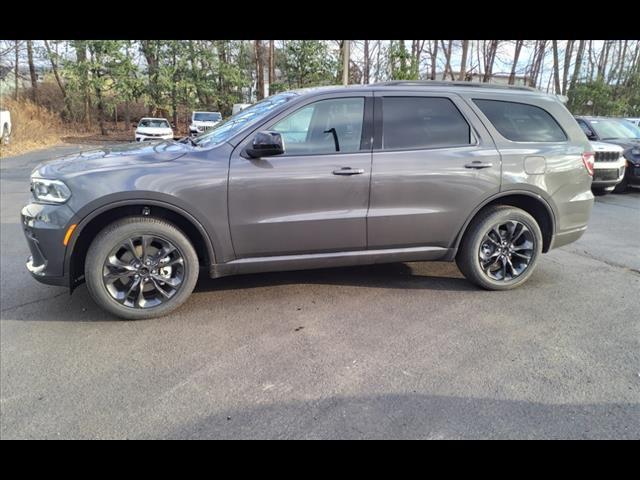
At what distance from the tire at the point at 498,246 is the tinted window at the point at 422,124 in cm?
77

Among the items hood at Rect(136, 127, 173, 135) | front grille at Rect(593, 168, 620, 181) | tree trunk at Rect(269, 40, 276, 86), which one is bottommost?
front grille at Rect(593, 168, 620, 181)

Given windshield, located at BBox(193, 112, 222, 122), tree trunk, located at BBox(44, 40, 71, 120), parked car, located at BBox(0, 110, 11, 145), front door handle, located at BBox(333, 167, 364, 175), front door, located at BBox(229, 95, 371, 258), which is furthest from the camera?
tree trunk, located at BBox(44, 40, 71, 120)

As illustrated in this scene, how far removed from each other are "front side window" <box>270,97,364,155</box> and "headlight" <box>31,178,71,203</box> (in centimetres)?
165

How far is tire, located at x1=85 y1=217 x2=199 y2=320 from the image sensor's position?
3213 mm

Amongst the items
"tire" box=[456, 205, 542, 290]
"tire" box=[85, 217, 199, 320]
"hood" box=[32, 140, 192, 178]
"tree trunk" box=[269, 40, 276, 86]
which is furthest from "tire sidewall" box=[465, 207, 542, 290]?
"tree trunk" box=[269, 40, 276, 86]

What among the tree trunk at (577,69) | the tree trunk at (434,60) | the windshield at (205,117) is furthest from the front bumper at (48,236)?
the tree trunk at (434,60)

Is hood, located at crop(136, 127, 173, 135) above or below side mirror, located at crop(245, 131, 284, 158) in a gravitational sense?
above

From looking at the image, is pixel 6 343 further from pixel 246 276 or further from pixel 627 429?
pixel 627 429

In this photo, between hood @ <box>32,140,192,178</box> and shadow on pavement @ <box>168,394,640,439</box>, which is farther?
hood @ <box>32,140,192,178</box>

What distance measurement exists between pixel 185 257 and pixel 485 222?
272cm

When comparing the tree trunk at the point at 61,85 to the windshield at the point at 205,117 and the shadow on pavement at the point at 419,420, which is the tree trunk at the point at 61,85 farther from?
the shadow on pavement at the point at 419,420

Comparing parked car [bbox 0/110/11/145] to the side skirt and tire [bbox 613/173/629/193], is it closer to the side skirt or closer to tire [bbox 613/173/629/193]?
the side skirt

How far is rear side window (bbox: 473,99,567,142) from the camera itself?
3.95m

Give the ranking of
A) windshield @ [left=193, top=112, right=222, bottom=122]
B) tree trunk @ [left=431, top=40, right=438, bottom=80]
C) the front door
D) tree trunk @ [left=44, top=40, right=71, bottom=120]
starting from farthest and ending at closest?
tree trunk @ [left=431, top=40, right=438, bottom=80] → tree trunk @ [left=44, top=40, right=71, bottom=120] → windshield @ [left=193, top=112, right=222, bottom=122] → the front door
